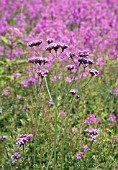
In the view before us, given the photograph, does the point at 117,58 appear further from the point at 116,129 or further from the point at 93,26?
the point at 116,129

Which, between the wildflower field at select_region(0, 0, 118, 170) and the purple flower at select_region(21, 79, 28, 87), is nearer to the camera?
the wildflower field at select_region(0, 0, 118, 170)

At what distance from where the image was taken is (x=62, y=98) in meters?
4.39

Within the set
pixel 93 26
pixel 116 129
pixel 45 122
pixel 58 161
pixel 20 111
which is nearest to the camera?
pixel 58 161

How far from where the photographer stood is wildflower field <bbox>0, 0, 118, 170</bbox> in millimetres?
2812

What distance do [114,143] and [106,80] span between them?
140 cm

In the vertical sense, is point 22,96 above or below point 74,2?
below

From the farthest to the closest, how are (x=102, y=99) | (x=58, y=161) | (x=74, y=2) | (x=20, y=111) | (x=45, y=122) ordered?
(x=74, y=2), (x=102, y=99), (x=20, y=111), (x=45, y=122), (x=58, y=161)

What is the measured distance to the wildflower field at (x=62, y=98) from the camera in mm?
A: 2812

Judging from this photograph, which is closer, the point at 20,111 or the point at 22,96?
the point at 20,111

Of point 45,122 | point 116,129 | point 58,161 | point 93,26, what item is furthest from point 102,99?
point 93,26

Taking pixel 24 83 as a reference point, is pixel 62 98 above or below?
below

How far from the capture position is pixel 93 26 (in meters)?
6.11

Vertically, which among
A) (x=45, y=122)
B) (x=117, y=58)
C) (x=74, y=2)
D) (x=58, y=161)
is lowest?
(x=58, y=161)

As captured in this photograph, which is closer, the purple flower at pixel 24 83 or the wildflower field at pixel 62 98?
the wildflower field at pixel 62 98
